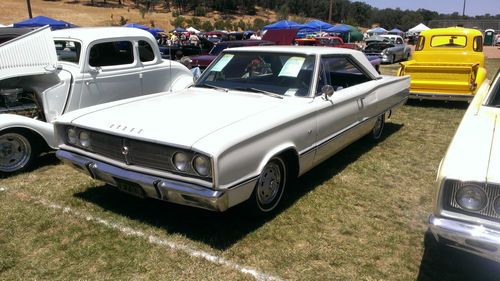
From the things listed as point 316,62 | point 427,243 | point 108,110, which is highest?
point 316,62

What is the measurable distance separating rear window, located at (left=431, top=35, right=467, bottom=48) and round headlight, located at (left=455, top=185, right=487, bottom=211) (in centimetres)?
870

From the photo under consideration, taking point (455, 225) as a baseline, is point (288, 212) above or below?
below

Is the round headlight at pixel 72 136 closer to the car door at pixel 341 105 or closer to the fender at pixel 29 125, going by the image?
the fender at pixel 29 125

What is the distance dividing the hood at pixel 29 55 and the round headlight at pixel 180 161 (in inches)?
129

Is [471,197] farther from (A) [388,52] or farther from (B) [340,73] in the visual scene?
(A) [388,52]

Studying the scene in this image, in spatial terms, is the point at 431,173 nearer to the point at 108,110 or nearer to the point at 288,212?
the point at 288,212

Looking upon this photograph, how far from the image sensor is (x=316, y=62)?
4484mm

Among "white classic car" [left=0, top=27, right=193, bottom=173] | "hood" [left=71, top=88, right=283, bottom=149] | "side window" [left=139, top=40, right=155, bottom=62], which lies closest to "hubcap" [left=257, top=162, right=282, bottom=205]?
"hood" [left=71, top=88, right=283, bottom=149]

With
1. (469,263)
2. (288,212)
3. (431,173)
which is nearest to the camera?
(469,263)

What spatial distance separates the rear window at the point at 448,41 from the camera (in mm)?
10070

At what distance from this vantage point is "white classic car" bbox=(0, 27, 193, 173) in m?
5.07

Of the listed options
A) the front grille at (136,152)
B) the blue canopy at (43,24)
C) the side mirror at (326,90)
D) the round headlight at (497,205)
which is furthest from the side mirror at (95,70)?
the blue canopy at (43,24)

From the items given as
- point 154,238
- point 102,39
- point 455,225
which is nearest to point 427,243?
point 455,225

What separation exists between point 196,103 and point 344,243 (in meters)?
1.91
